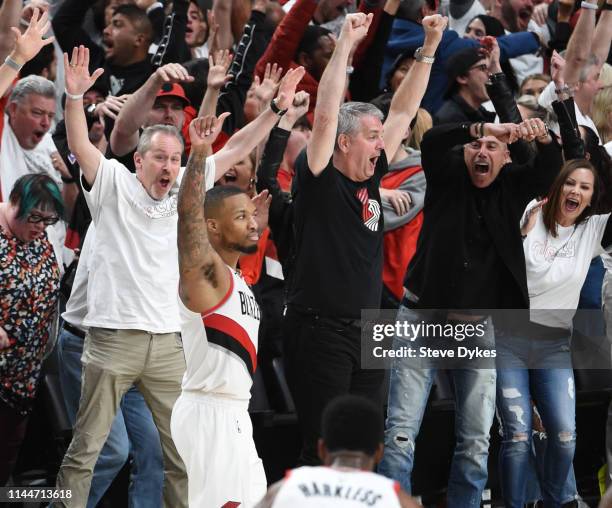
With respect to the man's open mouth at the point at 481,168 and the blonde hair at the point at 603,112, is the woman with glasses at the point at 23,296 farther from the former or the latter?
the blonde hair at the point at 603,112

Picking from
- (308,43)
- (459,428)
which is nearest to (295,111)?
(459,428)

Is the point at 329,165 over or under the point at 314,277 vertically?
over

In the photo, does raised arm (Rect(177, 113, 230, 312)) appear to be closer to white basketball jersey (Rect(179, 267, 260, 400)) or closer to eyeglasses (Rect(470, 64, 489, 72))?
white basketball jersey (Rect(179, 267, 260, 400))

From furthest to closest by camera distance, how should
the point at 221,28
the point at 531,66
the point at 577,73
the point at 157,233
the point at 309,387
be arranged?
the point at 531,66 → the point at 221,28 → the point at 577,73 → the point at 157,233 → the point at 309,387

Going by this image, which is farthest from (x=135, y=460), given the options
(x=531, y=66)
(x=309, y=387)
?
(x=531, y=66)

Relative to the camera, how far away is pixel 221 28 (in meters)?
9.05

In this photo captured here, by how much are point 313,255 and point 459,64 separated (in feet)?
11.2

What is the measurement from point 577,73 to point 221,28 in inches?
109

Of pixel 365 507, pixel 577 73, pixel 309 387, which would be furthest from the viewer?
pixel 577 73

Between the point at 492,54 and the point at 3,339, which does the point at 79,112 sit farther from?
the point at 492,54

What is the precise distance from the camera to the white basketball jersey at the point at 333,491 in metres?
3.62

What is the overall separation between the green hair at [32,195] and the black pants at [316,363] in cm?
143

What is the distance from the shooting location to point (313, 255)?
19.7 ft

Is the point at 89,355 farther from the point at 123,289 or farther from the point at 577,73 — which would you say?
the point at 577,73
